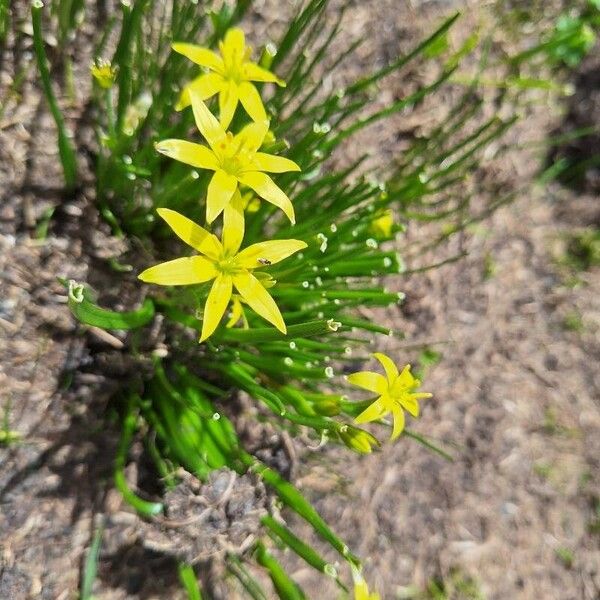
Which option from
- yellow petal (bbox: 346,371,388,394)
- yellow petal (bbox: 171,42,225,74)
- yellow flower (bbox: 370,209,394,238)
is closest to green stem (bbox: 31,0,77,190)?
yellow petal (bbox: 171,42,225,74)

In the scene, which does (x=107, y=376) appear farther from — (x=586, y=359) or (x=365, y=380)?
(x=586, y=359)

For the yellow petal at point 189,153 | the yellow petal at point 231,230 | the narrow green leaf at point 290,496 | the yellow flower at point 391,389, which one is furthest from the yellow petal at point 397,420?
the yellow petal at point 189,153

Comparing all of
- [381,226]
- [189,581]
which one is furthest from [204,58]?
[189,581]

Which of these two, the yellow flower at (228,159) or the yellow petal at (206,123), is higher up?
the yellow petal at (206,123)

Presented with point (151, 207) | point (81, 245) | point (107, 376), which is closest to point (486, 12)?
point (151, 207)

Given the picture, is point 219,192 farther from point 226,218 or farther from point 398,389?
point 398,389

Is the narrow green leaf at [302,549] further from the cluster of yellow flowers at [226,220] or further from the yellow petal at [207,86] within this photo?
the yellow petal at [207,86]

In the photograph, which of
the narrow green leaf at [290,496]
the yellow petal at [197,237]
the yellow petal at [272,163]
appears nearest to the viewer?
the yellow petal at [197,237]
